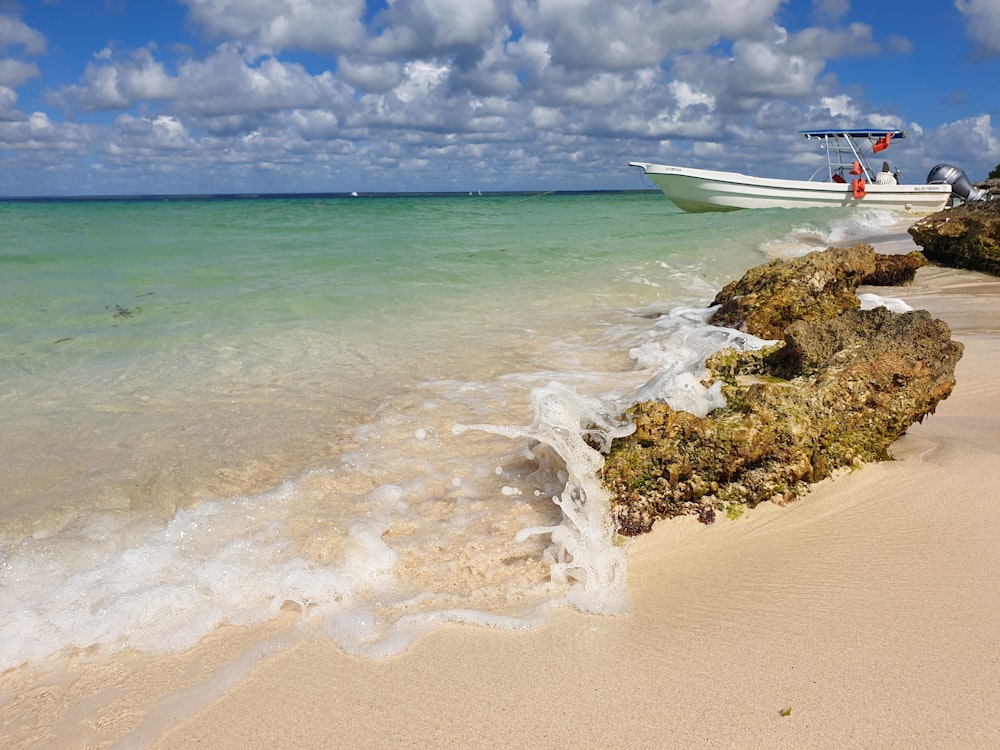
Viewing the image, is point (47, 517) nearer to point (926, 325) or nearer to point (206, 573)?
point (206, 573)

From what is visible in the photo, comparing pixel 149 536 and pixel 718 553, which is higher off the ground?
pixel 718 553

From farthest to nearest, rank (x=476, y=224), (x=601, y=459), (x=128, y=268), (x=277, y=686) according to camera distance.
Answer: (x=476, y=224), (x=128, y=268), (x=601, y=459), (x=277, y=686)

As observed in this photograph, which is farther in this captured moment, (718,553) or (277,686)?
(718,553)

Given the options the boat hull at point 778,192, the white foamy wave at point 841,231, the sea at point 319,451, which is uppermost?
the boat hull at point 778,192

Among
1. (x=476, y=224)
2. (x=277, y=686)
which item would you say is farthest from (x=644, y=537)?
(x=476, y=224)

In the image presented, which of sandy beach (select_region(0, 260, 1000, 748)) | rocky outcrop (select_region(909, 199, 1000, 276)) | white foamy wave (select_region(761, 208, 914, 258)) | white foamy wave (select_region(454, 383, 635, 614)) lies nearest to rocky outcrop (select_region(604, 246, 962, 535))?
white foamy wave (select_region(454, 383, 635, 614))

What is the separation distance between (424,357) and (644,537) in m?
4.13

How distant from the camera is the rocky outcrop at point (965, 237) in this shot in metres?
9.73

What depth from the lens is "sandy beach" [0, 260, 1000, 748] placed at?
78.7 inches

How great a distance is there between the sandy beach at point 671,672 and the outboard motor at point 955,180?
29.4 m

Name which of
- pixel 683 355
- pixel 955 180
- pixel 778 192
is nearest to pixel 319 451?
pixel 683 355

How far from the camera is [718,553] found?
2.94 meters

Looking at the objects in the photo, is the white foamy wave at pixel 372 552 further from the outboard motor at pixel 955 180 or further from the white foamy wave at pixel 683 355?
the outboard motor at pixel 955 180

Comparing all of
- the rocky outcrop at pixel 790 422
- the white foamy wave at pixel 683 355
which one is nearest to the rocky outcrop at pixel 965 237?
the white foamy wave at pixel 683 355
